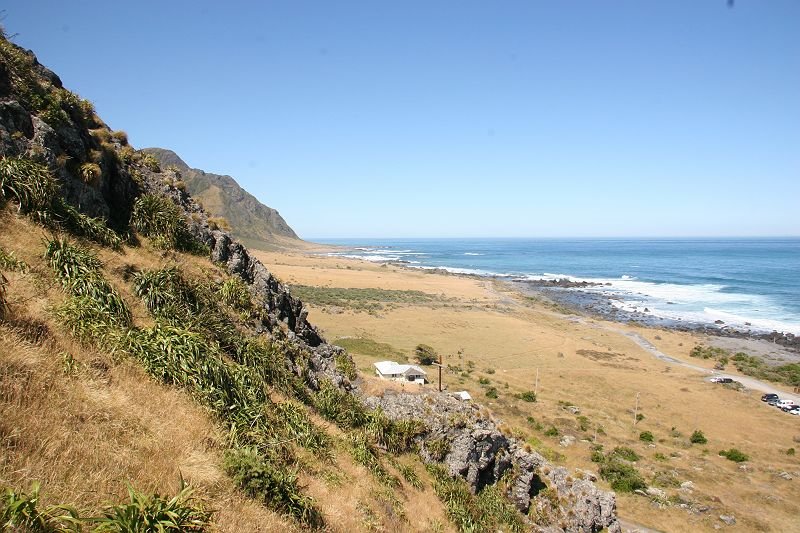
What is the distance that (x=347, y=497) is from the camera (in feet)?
33.6

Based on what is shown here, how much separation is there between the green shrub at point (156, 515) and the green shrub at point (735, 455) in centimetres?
3911

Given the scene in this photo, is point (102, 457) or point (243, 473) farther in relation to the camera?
point (243, 473)

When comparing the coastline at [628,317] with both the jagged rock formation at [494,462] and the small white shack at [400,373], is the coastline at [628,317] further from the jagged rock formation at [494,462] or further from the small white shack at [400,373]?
the jagged rock formation at [494,462]

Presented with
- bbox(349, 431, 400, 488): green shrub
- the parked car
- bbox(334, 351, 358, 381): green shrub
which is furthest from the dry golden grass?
the parked car

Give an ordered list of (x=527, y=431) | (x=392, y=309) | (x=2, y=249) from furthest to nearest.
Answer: (x=392, y=309), (x=527, y=431), (x=2, y=249)

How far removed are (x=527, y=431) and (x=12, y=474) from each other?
34029 millimetres

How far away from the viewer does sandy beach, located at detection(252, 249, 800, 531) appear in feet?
90.3

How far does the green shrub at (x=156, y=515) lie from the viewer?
447cm

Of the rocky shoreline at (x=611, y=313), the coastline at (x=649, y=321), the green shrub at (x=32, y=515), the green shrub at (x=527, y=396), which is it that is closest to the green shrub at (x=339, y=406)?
the green shrub at (x=32, y=515)

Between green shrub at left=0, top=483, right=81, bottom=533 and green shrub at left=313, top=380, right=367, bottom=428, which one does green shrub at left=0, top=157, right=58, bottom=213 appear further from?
green shrub at left=313, top=380, right=367, bottom=428

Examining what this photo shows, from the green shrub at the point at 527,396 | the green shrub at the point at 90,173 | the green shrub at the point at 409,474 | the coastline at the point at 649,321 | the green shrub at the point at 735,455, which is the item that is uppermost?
the green shrub at the point at 90,173

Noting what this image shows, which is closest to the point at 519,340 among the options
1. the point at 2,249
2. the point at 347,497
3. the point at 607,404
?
the point at 607,404

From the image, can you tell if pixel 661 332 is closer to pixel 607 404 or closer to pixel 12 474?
pixel 607 404

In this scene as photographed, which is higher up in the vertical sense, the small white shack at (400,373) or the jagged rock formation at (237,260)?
the jagged rock formation at (237,260)
